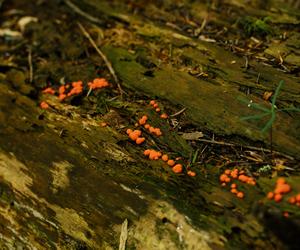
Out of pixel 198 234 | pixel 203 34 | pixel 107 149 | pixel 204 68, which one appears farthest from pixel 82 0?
pixel 198 234

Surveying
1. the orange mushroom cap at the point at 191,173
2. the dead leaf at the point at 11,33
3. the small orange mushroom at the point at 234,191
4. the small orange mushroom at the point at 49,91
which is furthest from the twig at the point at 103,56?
the small orange mushroom at the point at 234,191

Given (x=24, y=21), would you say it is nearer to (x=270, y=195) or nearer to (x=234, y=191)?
(x=234, y=191)

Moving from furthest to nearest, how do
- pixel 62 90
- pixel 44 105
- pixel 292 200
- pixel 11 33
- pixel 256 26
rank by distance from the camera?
pixel 11 33, pixel 256 26, pixel 62 90, pixel 44 105, pixel 292 200

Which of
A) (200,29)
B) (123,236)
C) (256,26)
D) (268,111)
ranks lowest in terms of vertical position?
(123,236)

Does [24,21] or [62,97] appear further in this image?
[24,21]

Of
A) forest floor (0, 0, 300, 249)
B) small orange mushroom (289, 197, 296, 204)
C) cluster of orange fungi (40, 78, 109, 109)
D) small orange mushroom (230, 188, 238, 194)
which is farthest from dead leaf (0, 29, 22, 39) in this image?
small orange mushroom (289, 197, 296, 204)

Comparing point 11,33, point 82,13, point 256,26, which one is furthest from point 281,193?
point 11,33

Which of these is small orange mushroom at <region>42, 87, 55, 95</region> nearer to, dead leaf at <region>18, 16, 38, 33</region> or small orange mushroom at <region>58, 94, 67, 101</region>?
small orange mushroom at <region>58, 94, 67, 101</region>

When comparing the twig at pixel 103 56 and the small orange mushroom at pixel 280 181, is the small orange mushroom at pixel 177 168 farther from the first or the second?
the twig at pixel 103 56
